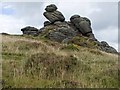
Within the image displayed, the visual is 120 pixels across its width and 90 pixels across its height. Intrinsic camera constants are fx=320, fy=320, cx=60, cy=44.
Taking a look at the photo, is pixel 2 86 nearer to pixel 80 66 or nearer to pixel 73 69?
pixel 73 69

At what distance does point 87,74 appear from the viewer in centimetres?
1410

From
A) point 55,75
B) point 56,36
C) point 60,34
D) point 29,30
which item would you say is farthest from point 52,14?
point 55,75

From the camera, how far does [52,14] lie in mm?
84625

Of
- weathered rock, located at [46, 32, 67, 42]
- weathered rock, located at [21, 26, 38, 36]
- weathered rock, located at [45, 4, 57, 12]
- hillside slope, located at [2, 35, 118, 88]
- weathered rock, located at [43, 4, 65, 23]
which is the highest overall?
weathered rock, located at [45, 4, 57, 12]

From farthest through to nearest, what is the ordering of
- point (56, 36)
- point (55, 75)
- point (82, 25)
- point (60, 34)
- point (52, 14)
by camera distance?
point (52, 14), point (82, 25), point (60, 34), point (56, 36), point (55, 75)

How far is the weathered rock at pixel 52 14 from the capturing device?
8350cm

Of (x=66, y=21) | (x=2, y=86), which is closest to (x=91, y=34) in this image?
(x=66, y=21)

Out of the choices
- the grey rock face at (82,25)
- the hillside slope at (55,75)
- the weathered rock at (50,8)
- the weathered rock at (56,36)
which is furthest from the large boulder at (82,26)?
the hillside slope at (55,75)

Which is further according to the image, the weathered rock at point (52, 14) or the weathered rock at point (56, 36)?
the weathered rock at point (52, 14)

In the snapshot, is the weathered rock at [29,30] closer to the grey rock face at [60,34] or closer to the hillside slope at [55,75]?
the grey rock face at [60,34]

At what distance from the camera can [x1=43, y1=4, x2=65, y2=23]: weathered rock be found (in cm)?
8350

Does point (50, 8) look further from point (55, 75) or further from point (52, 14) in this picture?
point (55, 75)

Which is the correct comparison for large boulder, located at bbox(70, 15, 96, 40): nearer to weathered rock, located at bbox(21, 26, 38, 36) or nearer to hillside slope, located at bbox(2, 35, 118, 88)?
weathered rock, located at bbox(21, 26, 38, 36)

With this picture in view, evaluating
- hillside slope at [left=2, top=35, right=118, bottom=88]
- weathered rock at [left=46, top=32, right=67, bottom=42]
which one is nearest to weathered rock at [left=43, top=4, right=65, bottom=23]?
→ weathered rock at [left=46, top=32, right=67, bottom=42]
